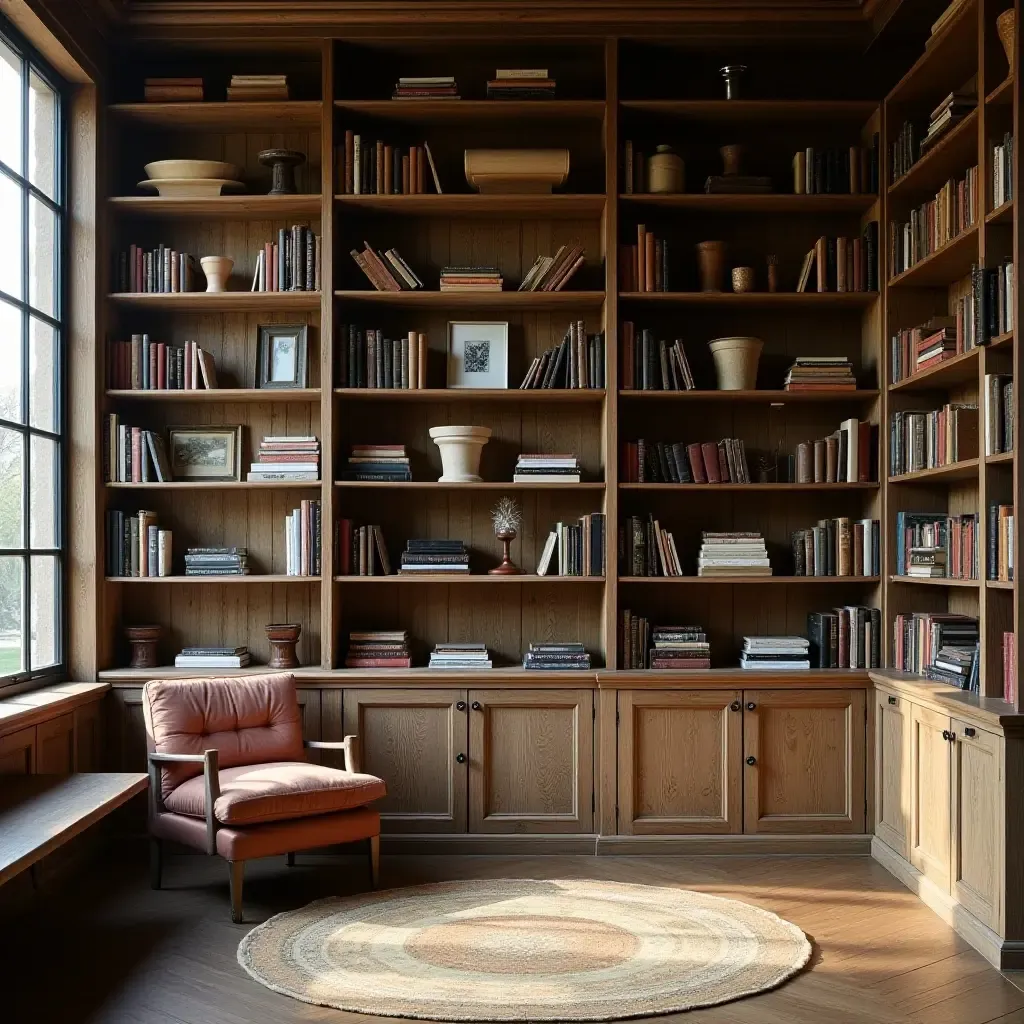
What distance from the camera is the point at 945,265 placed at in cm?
477

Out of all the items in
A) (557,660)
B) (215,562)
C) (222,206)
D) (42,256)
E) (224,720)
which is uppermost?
(222,206)

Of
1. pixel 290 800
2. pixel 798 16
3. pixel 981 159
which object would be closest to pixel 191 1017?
pixel 290 800

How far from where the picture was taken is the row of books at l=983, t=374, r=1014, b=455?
3982mm

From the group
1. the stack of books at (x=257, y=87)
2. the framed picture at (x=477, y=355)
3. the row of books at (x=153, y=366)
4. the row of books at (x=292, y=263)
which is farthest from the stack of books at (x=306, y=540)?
the stack of books at (x=257, y=87)

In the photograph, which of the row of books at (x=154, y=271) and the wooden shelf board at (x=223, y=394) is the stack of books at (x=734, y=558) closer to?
the wooden shelf board at (x=223, y=394)

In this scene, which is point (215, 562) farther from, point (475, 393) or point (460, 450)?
point (475, 393)

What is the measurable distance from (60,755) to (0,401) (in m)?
1.43

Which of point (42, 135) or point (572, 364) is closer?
point (42, 135)

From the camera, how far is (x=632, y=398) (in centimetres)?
540

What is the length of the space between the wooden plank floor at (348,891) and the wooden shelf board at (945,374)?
2.09 m

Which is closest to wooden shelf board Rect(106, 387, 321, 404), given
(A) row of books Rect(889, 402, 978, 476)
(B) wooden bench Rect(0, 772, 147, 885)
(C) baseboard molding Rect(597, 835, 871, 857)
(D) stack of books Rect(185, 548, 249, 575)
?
(D) stack of books Rect(185, 548, 249, 575)

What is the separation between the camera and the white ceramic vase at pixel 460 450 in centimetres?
524

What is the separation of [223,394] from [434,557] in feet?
4.03

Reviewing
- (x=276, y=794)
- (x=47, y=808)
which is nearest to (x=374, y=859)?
(x=276, y=794)
